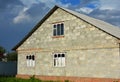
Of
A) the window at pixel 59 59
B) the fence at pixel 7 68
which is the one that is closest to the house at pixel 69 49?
the window at pixel 59 59

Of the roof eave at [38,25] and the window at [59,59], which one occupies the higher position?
the roof eave at [38,25]

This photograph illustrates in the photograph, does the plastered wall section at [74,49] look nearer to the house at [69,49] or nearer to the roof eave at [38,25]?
the house at [69,49]

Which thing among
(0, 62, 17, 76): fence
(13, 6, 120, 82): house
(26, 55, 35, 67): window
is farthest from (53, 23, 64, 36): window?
(0, 62, 17, 76): fence

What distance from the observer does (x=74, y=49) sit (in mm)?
25891

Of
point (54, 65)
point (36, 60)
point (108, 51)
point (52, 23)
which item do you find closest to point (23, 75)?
point (36, 60)

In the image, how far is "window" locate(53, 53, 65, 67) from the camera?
26.7m

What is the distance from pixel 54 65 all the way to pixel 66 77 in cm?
196

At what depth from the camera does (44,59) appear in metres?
28.4

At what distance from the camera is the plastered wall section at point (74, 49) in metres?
23.3

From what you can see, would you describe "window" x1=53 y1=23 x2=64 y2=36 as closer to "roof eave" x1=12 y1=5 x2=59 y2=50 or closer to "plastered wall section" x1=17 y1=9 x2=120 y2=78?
"plastered wall section" x1=17 y1=9 x2=120 y2=78

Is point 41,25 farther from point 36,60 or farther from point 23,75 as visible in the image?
point 23,75

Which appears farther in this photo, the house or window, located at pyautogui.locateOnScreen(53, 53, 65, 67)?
window, located at pyautogui.locateOnScreen(53, 53, 65, 67)

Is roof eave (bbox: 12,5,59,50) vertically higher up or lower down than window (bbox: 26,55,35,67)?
higher up

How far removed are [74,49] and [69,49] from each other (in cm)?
61
